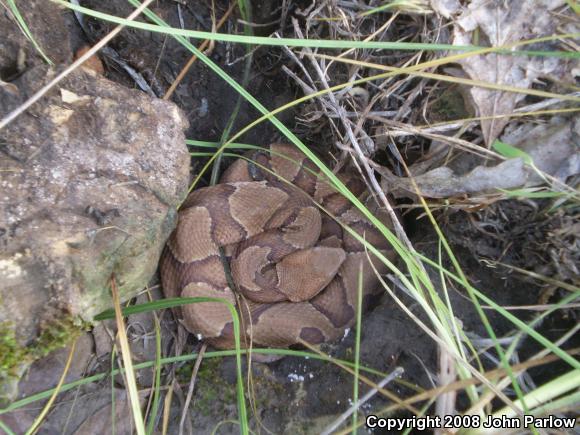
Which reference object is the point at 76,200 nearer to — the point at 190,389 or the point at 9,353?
the point at 9,353

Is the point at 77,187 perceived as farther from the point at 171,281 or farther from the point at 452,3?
the point at 452,3

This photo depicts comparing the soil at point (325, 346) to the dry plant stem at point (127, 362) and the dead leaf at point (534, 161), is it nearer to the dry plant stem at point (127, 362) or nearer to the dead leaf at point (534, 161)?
the dead leaf at point (534, 161)

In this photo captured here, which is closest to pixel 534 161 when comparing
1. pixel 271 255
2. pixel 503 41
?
pixel 503 41

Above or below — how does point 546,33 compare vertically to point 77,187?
above

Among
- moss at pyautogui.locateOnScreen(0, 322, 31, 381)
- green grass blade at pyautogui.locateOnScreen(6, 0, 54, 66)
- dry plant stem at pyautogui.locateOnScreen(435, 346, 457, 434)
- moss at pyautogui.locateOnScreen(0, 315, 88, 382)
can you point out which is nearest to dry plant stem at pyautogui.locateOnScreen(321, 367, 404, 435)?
dry plant stem at pyautogui.locateOnScreen(435, 346, 457, 434)

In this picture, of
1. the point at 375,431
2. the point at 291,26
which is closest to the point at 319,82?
the point at 291,26

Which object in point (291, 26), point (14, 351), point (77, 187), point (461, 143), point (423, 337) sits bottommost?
point (423, 337)

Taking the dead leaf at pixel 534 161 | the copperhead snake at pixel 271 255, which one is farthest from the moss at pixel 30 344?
the dead leaf at pixel 534 161
